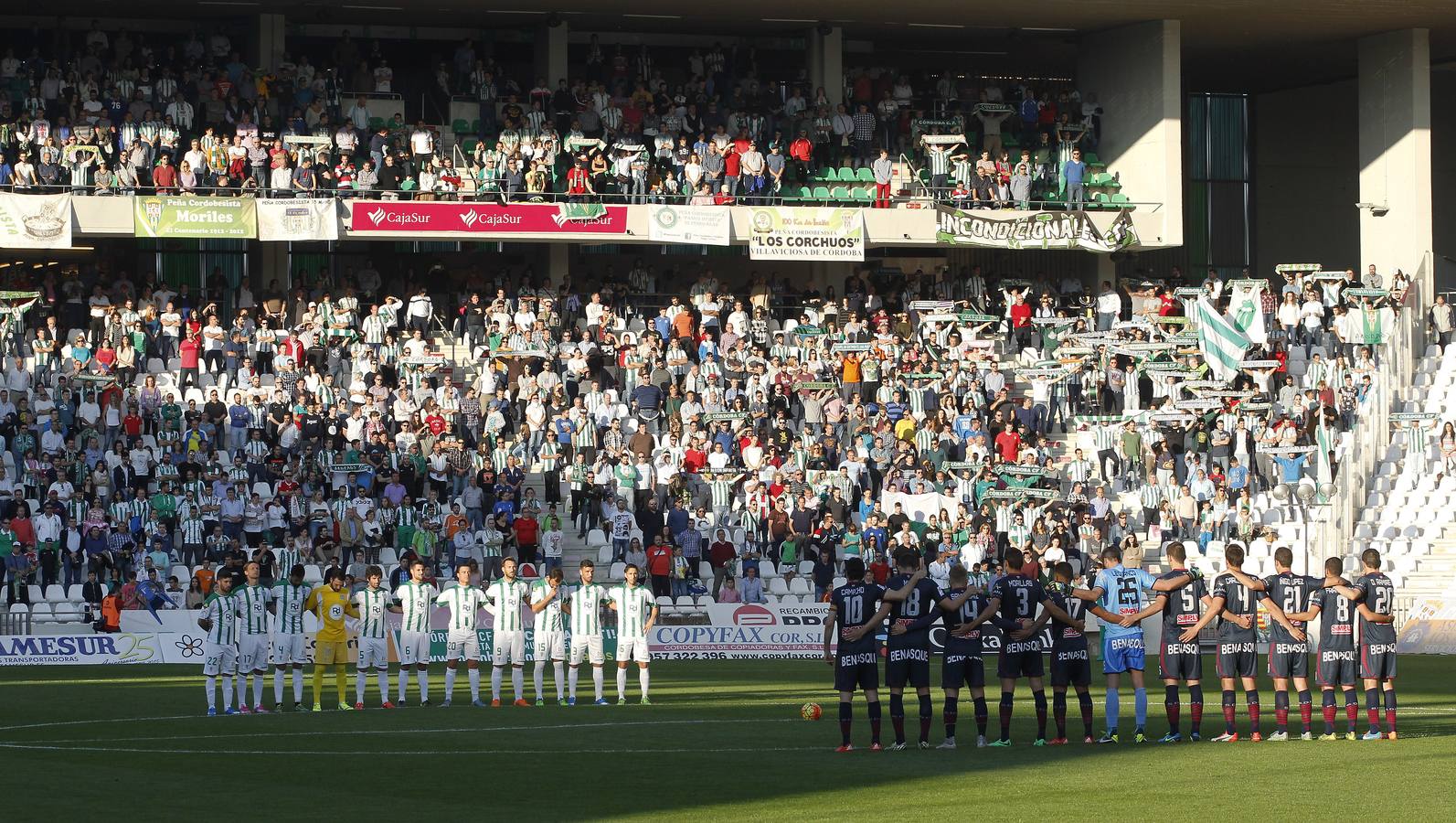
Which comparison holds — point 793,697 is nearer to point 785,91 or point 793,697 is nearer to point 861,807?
point 861,807

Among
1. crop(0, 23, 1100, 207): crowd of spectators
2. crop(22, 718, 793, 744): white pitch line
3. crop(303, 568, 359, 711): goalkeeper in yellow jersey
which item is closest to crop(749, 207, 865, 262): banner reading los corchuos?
crop(0, 23, 1100, 207): crowd of spectators

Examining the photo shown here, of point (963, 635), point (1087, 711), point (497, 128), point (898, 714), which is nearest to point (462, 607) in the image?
point (898, 714)

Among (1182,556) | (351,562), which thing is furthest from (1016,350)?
(1182,556)

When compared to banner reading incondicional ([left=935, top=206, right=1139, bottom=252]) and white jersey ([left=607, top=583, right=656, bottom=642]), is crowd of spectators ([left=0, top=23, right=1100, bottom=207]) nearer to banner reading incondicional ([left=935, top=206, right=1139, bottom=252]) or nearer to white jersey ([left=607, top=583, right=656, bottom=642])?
banner reading incondicional ([left=935, top=206, right=1139, bottom=252])

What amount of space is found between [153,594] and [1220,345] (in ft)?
65.2

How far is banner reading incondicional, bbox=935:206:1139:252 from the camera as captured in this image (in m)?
44.5

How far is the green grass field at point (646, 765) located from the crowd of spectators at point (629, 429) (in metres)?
10.0

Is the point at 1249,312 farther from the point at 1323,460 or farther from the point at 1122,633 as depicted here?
the point at 1122,633

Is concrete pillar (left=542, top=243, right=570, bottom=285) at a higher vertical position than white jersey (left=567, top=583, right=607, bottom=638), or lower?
higher

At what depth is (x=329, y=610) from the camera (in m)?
22.8

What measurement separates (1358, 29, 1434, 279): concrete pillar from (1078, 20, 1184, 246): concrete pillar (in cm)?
447

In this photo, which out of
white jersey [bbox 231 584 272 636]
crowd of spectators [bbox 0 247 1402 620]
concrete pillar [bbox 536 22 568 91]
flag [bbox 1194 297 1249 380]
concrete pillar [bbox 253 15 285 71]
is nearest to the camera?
white jersey [bbox 231 584 272 636]

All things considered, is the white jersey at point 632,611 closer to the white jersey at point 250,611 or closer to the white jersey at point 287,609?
the white jersey at point 287,609

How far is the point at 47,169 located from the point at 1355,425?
82.0ft
